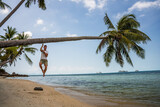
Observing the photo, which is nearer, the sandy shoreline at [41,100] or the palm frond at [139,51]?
the sandy shoreline at [41,100]

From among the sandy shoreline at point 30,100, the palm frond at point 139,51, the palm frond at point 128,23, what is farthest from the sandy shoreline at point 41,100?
the palm frond at point 128,23

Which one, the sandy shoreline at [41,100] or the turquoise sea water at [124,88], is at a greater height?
the sandy shoreline at [41,100]

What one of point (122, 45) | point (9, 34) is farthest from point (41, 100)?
point (9, 34)

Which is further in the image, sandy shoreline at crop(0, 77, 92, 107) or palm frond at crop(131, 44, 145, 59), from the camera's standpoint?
palm frond at crop(131, 44, 145, 59)

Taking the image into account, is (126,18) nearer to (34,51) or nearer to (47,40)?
(47,40)

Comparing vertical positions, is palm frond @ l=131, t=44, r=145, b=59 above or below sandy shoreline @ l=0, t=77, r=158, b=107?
above

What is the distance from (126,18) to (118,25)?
3.77 ft

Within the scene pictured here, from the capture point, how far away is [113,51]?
36.8 feet

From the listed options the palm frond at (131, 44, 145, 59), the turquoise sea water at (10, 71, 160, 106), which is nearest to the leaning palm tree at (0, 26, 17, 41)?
the turquoise sea water at (10, 71, 160, 106)

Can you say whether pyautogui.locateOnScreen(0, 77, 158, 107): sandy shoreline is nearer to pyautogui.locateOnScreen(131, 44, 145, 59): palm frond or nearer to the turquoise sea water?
the turquoise sea water

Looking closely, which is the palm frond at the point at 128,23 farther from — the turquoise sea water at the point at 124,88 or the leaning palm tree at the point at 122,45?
the turquoise sea water at the point at 124,88

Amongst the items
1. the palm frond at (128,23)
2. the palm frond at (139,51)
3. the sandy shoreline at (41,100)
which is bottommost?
the sandy shoreline at (41,100)

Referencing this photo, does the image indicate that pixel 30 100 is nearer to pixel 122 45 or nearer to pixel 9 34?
pixel 122 45

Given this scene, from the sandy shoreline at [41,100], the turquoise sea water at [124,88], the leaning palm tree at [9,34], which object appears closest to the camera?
the sandy shoreline at [41,100]
